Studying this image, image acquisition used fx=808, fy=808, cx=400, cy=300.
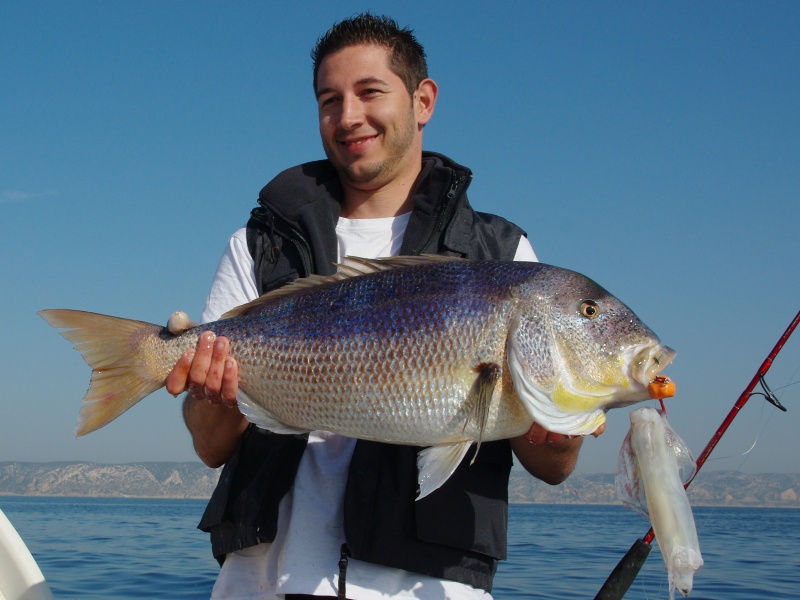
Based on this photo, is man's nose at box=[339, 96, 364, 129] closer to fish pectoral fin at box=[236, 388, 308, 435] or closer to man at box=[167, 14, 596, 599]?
man at box=[167, 14, 596, 599]

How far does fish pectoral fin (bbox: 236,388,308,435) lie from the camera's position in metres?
3.19

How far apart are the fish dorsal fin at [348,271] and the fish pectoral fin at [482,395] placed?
602 millimetres

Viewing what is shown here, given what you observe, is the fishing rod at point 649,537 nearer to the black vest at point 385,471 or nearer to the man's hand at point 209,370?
the black vest at point 385,471

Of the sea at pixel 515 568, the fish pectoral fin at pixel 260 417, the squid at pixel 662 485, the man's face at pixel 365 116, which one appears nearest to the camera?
the squid at pixel 662 485

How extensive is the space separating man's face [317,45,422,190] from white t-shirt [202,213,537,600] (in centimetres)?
33

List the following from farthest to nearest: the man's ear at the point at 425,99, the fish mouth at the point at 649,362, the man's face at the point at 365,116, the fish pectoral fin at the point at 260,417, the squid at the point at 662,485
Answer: the man's ear at the point at 425,99, the man's face at the point at 365,116, the fish pectoral fin at the point at 260,417, the fish mouth at the point at 649,362, the squid at the point at 662,485

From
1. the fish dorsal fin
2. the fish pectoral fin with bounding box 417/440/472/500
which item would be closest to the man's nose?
the fish dorsal fin

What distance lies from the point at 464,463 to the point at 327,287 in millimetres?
940

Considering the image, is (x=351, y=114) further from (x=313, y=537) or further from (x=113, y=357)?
(x=313, y=537)

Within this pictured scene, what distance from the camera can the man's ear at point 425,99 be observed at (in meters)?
4.15

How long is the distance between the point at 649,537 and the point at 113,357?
8.58ft

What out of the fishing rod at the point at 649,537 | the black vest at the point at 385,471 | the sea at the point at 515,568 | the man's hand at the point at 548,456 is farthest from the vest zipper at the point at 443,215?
the sea at the point at 515,568

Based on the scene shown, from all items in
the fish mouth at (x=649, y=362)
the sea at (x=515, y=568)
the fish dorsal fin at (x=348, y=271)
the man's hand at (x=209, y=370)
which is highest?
the fish dorsal fin at (x=348, y=271)

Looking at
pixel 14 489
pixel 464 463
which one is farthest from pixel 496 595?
pixel 14 489
